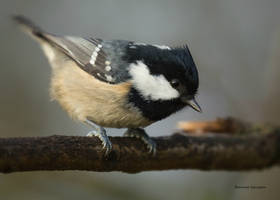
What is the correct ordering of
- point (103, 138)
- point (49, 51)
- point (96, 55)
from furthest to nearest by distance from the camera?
point (49, 51) → point (96, 55) → point (103, 138)

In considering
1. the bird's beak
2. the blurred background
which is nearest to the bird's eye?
the bird's beak

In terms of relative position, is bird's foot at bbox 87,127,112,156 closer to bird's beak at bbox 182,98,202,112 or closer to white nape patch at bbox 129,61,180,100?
white nape patch at bbox 129,61,180,100

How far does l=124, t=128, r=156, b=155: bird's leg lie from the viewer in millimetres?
2320

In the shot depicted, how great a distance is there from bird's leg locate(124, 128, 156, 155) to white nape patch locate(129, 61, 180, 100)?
260 mm

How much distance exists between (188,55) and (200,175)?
1.45 m

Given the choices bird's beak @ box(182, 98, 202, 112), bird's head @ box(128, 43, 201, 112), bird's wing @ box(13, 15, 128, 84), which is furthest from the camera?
bird's wing @ box(13, 15, 128, 84)

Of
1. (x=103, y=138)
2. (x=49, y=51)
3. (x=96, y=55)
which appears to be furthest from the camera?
(x=49, y=51)

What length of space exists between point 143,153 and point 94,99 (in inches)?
17.4

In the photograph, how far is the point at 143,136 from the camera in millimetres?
2406

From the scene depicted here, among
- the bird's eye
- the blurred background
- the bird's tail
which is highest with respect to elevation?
the bird's tail

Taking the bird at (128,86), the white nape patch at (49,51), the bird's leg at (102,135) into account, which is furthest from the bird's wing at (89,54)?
the bird's leg at (102,135)

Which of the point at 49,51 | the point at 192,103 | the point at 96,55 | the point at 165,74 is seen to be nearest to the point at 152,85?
the point at 165,74

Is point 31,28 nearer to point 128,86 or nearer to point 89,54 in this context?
point 89,54

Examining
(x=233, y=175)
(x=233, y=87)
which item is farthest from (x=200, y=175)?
(x=233, y=87)
